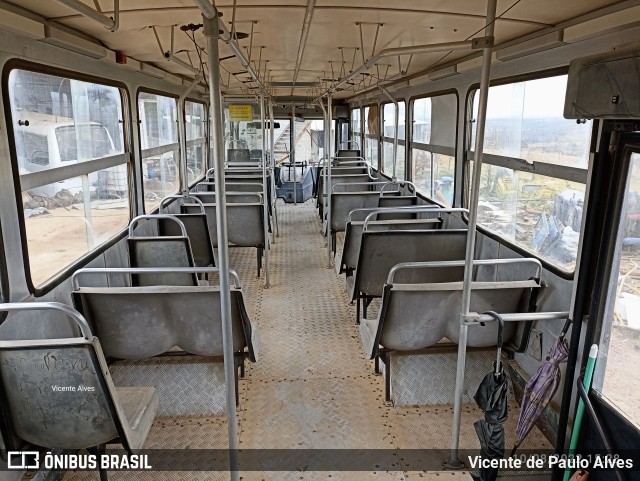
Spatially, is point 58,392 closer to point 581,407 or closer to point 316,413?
point 316,413

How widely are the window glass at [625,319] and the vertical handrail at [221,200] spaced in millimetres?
1606

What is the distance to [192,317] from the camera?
2.85m

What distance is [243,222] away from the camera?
18.6ft

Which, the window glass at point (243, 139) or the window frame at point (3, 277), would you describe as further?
the window glass at point (243, 139)

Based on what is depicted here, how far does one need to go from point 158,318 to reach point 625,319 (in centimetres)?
227

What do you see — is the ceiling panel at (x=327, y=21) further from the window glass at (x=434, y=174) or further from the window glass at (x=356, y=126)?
A: the window glass at (x=356, y=126)

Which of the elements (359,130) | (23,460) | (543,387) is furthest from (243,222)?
(359,130)

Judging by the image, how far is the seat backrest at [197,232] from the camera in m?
4.89

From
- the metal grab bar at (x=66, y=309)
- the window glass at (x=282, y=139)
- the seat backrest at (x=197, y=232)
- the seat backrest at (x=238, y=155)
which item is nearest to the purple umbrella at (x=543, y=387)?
the metal grab bar at (x=66, y=309)

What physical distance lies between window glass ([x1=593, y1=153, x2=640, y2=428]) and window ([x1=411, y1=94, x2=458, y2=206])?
3043mm

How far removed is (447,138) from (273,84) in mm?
3760

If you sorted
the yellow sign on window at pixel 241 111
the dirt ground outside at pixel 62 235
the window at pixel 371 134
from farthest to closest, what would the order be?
Result: 1. the window at pixel 371 134
2. the yellow sign on window at pixel 241 111
3. the dirt ground outside at pixel 62 235

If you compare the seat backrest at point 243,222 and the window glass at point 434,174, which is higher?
the window glass at point 434,174

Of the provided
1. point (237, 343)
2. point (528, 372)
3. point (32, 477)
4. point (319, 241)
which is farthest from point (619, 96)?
point (319, 241)
